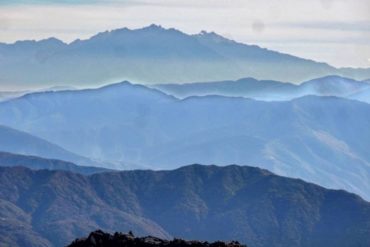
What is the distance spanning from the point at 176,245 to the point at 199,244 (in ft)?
3.79

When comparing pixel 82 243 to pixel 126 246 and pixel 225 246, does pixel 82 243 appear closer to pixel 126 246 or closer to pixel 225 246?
pixel 126 246

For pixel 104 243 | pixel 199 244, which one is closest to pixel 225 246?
pixel 199 244

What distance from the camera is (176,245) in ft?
231

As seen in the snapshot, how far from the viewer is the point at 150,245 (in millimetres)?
70062

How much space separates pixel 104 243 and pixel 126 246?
120 centimetres

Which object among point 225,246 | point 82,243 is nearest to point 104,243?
point 82,243

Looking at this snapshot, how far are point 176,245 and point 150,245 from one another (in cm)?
130

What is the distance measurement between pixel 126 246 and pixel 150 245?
1.21m

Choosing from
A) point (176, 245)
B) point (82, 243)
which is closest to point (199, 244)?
point (176, 245)

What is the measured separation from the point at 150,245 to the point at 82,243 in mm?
3575

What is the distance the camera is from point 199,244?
70.8m

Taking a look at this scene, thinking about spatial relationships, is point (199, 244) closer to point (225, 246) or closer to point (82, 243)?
point (225, 246)

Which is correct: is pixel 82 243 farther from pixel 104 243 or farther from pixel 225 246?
pixel 225 246

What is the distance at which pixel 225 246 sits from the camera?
230 ft
